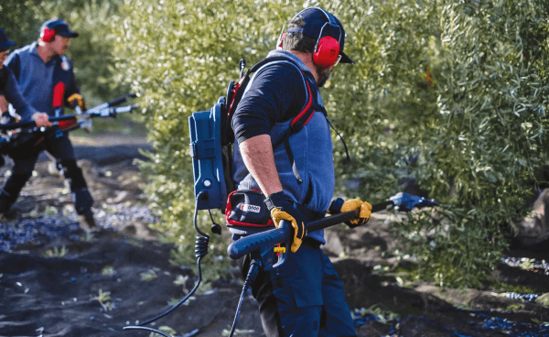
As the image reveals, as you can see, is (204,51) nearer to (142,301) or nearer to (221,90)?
(221,90)

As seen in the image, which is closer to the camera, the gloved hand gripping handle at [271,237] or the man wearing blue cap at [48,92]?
the gloved hand gripping handle at [271,237]

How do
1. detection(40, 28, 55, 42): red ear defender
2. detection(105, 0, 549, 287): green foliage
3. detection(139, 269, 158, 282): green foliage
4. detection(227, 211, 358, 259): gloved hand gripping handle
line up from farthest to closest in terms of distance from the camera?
detection(40, 28, 55, 42): red ear defender → detection(139, 269, 158, 282): green foliage → detection(105, 0, 549, 287): green foliage → detection(227, 211, 358, 259): gloved hand gripping handle

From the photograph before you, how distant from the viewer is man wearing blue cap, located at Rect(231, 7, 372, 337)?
95.0 inches

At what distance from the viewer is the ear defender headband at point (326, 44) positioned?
2.76m

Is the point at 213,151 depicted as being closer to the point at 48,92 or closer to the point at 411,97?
the point at 411,97

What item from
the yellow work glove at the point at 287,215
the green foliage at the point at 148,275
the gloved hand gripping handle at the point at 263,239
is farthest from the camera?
the green foliage at the point at 148,275

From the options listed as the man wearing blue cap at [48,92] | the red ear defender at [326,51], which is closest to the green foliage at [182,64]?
the man wearing blue cap at [48,92]

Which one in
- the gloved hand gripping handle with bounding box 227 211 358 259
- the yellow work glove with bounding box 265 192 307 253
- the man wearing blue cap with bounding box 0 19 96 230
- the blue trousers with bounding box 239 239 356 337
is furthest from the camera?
the man wearing blue cap with bounding box 0 19 96 230

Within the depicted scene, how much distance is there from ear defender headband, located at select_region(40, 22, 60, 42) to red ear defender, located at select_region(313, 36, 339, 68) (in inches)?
187

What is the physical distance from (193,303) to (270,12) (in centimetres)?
330

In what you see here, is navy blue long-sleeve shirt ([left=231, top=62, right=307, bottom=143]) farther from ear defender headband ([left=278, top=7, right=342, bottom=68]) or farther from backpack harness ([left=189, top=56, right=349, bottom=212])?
ear defender headband ([left=278, top=7, right=342, bottom=68])

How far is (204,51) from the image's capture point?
5406 mm

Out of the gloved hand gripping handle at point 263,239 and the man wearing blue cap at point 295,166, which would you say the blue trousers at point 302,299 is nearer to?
the man wearing blue cap at point 295,166

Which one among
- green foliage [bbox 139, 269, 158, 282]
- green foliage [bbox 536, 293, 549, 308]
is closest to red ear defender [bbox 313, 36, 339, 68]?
green foliage [bbox 536, 293, 549, 308]
